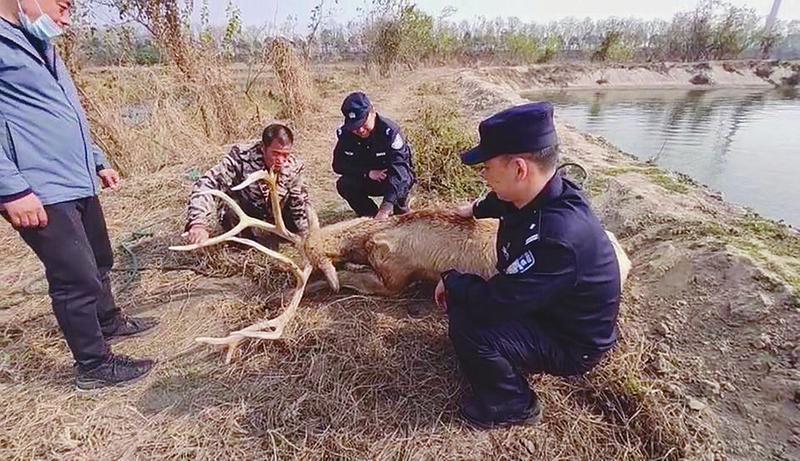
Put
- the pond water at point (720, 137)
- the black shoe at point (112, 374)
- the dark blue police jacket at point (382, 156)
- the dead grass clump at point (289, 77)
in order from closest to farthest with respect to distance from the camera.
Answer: the black shoe at point (112, 374) → the dark blue police jacket at point (382, 156) → the pond water at point (720, 137) → the dead grass clump at point (289, 77)

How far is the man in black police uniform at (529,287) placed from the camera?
6.26ft

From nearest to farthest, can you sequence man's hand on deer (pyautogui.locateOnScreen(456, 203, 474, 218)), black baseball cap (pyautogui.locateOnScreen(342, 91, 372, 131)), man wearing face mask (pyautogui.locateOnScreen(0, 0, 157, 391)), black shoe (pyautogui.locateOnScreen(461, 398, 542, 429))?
man wearing face mask (pyautogui.locateOnScreen(0, 0, 157, 391)) < black shoe (pyautogui.locateOnScreen(461, 398, 542, 429)) < man's hand on deer (pyautogui.locateOnScreen(456, 203, 474, 218)) < black baseball cap (pyautogui.locateOnScreen(342, 91, 372, 131))

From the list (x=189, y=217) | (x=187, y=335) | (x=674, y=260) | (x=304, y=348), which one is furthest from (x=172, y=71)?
(x=674, y=260)

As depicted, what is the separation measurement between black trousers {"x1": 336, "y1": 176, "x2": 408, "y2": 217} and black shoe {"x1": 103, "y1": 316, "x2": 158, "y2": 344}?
1999 mm

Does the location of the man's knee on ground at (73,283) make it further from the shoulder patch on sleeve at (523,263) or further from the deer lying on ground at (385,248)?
the shoulder patch on sleeve at (523,263)

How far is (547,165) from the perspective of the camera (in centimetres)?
197

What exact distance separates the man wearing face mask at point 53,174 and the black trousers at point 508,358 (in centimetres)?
182

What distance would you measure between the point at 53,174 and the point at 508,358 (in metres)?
2.24

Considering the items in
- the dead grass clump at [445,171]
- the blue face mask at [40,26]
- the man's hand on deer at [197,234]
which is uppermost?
the blue face mask at [40,26]

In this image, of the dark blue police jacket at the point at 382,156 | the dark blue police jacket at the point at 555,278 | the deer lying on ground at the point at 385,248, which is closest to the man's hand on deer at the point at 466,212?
the deer lying on ground at the point at 385,248

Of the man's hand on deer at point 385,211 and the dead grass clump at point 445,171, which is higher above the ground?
the man's hand on deer at point 385,211

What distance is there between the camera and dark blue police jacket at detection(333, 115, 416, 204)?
402cm

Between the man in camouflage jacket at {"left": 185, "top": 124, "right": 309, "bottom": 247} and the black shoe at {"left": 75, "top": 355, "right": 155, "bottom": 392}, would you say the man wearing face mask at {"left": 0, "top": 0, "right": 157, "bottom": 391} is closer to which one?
the black shoe at {"left": 75, "top": 355, "right": 155, "bottom": 392}

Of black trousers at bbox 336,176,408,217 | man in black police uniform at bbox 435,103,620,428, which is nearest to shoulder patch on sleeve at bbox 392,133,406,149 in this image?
black trousers at bbox 336,176,408,217
